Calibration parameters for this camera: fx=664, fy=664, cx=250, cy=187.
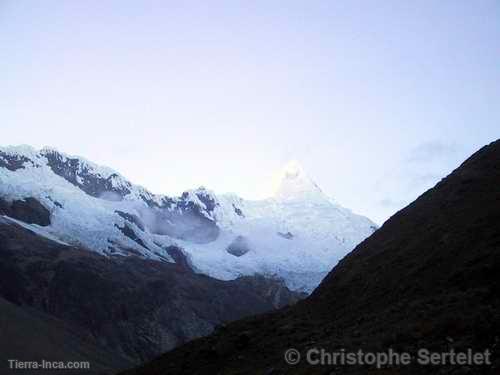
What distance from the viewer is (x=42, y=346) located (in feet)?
454

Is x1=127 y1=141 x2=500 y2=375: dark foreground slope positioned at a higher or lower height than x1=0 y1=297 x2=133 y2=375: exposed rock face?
lower

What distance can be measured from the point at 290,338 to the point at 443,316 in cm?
979

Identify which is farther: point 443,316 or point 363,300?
point 363,300

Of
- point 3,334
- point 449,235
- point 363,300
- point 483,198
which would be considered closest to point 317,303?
point 363,300

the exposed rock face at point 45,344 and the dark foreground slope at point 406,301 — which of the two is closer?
the dark foreground slope at point 406,301

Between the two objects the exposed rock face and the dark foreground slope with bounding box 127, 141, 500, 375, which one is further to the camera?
the exposed rock face

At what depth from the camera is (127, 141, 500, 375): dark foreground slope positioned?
21.6 m

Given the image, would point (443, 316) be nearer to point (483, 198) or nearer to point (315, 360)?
point (315, 360)

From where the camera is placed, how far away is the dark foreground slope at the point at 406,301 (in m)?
21.6

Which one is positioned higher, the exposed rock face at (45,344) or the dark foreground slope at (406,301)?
the exposed rock face at (45,344)

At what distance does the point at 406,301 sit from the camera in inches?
1091

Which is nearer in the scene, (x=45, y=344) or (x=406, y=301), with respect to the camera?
(x=406, y=301)

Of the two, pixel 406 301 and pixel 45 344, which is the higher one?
pixel 45 344

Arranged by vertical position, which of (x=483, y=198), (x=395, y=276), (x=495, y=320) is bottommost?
(x=495, y=320)
